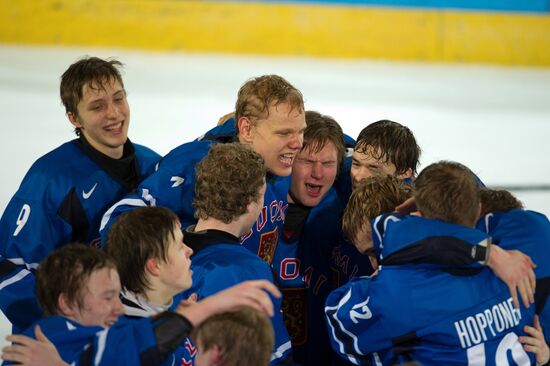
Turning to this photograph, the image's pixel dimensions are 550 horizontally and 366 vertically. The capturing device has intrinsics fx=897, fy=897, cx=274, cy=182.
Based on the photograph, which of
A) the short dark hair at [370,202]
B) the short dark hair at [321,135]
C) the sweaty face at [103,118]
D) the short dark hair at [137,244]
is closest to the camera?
the short dark hair at [137,244]

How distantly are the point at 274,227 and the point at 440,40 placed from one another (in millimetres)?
9492

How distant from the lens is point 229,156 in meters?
2.91

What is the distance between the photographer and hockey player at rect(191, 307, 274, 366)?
79.8 inches

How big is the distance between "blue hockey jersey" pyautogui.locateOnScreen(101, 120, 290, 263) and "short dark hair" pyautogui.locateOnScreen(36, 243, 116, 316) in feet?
3.06

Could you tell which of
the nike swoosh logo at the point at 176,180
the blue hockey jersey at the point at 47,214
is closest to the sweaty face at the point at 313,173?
the nike swoosh logo at the point at 176,180

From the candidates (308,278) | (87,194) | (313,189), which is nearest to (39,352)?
(87,194)

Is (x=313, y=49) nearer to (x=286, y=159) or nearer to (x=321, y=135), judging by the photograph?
(x=321, y=135)

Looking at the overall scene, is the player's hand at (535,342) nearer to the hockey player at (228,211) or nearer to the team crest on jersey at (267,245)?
the hockey player at (228,211)

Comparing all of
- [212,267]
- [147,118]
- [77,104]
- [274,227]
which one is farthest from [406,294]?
[147,118]

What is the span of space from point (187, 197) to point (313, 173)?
1.90ft

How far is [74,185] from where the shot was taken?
3.51 metres

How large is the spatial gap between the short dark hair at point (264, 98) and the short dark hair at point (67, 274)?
4.45 feet

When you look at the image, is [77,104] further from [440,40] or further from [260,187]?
[440,40]

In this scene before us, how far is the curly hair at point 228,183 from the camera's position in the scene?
2859mm
